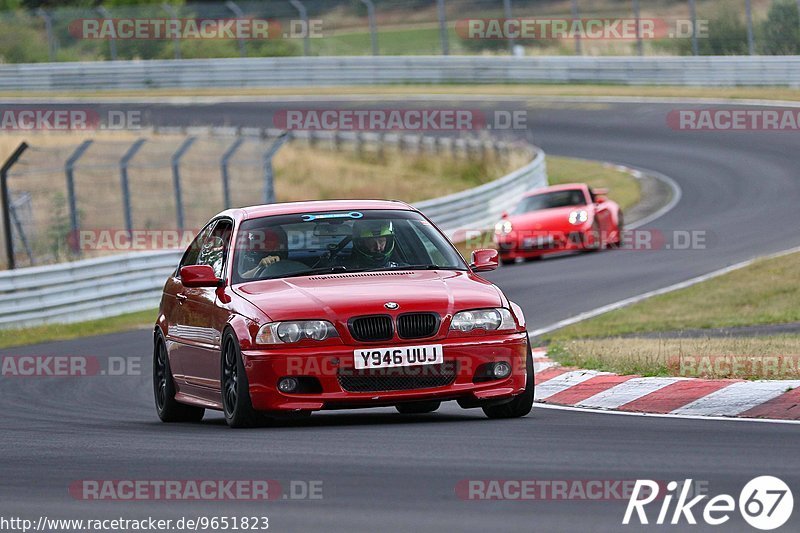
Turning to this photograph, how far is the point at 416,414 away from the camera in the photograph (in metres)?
9.98

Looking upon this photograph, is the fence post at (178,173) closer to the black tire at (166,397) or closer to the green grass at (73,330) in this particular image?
the green grass at (73,330)

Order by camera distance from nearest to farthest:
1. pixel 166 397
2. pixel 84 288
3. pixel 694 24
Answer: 1. pixel 166 397
2. pixel 84 288
3. pixel 694 24

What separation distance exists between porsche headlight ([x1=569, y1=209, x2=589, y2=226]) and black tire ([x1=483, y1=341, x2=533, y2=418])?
14.6 m

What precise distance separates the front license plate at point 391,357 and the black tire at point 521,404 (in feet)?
2.39

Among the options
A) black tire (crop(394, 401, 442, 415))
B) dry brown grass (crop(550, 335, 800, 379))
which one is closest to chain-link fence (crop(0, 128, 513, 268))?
dry brown grass (crop(550, 335, 800, 379))

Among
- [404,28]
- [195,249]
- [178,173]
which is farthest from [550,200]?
[404,28]

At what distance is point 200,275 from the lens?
9680 millimetres

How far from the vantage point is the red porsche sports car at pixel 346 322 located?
8.70 metres

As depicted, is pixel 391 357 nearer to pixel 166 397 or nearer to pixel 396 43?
pixel 166 397

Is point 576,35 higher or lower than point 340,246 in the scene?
higher

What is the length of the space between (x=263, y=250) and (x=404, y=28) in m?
41.3

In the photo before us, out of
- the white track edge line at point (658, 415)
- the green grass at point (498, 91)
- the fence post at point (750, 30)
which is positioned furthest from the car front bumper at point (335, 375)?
the fence post at point (750, 30)

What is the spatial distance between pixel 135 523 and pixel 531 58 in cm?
3977

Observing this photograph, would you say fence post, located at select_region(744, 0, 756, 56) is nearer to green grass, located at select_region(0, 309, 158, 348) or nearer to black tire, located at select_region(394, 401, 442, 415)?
green grass, located at select_region(0, 309, 158, 348)
